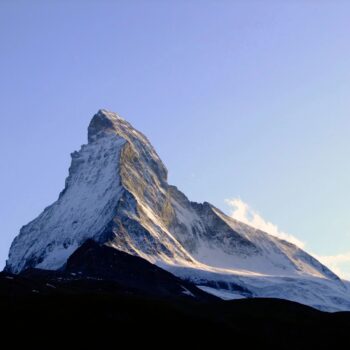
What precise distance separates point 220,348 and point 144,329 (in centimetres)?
1707

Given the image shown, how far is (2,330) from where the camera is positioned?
616 feet

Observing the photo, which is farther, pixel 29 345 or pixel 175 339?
pixel 175 339

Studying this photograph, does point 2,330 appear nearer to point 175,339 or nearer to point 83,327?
point 83,327

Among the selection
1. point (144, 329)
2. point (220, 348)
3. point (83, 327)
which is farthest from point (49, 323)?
point (220, 348)

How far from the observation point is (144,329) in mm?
199750

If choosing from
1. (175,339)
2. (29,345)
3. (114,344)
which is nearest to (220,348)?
(175,339)

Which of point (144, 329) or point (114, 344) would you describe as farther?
point (144, 329)

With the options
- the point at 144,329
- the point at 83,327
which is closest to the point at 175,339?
the point at 144,329

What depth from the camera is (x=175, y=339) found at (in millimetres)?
197750

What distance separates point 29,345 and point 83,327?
57.2 feet

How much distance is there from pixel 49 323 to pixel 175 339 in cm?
2732

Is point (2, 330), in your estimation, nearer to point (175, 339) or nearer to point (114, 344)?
point (114, 344)

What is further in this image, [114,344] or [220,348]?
[220,348]

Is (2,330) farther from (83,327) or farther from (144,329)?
(144,329)
